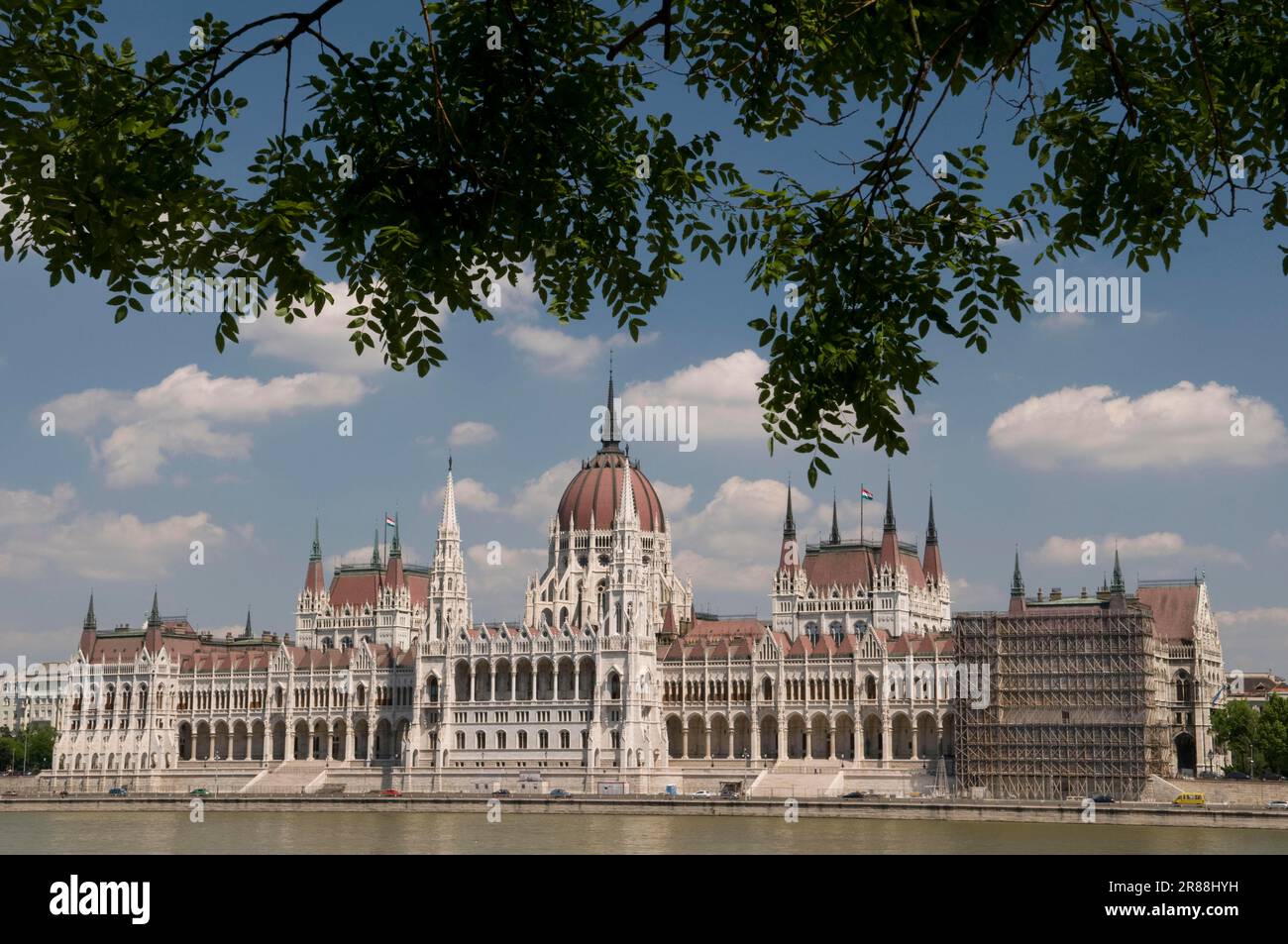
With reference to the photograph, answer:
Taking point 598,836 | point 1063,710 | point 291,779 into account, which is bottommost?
point 291,779

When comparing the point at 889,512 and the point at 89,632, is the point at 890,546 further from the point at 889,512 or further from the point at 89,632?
the point at 89,632

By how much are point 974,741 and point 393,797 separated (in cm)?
2721

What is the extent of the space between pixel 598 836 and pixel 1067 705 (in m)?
27.3

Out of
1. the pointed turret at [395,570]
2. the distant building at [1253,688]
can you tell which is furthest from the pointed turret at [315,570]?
the distant building at [1253,688]

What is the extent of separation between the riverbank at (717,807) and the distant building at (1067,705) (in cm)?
491

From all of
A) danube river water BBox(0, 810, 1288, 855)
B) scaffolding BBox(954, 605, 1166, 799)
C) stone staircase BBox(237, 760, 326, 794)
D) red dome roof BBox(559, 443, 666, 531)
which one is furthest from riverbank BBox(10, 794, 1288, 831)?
red dome roof BBox(559, 443, 666, 531)

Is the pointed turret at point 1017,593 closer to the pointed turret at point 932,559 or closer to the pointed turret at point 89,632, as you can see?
the pointed turret at point 932,559

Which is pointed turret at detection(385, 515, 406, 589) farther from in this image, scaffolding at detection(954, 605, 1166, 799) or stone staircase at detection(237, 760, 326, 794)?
scaffolding at detection(954, 605, 1166, 799)

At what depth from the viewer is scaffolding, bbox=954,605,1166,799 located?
75625mm

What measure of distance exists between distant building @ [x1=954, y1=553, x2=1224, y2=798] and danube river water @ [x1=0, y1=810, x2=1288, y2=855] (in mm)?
10428

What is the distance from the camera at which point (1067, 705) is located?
77375 millimetres

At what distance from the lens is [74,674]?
110 meters

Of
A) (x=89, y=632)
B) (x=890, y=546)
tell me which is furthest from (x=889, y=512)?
(x=89, y=632)
